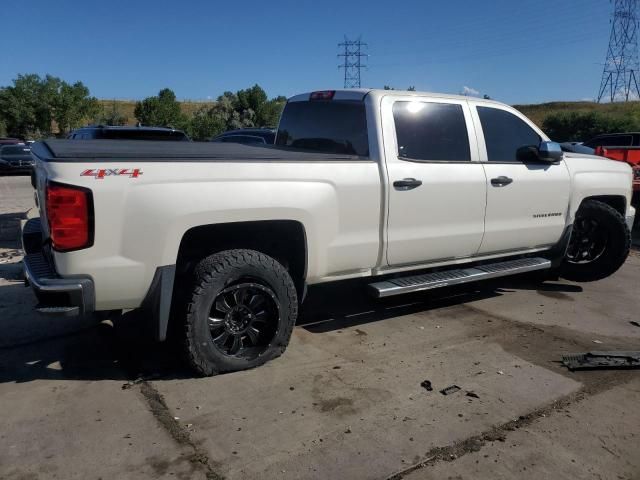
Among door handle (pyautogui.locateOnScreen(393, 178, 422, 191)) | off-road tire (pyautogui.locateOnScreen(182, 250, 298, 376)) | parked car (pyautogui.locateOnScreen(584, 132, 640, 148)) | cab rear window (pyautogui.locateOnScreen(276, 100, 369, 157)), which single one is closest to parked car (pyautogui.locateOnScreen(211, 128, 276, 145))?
cab rear window (pyautogui.locateOnScreen(276, 100, 369, 157))

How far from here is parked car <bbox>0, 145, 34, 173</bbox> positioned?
942 inches

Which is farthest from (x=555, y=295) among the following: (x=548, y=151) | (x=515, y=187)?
(x=548, y=151)

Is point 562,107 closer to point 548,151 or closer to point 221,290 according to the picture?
point 548,151

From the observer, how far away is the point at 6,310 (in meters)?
5.34

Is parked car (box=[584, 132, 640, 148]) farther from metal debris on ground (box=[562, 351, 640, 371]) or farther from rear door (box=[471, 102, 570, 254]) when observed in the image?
metal debris on ground (box=[562, 351, 640, 371])

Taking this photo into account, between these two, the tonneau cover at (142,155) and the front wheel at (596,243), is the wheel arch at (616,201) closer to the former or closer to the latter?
the front wheel at (596,243)

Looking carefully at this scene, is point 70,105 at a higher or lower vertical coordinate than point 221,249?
higher

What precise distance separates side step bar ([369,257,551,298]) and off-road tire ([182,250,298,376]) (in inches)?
31.9

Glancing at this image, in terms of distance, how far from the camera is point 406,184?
4.48 metres

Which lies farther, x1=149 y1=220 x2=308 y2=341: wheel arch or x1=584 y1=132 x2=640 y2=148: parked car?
x1=584 y1=132 x2=640 y2=148: parked car

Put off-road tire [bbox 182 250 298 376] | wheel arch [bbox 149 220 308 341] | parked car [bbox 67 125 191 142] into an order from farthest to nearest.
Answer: parked car [bbox 67 125 191 142] < off-road tire [bbox 182 250 298 376] < wheel arch [bbox 149 220 308 341]

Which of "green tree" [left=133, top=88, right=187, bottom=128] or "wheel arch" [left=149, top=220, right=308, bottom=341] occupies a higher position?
"green tree" [left=133, top=88, right=187, bottom=128]

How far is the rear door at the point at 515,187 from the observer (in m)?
5.19

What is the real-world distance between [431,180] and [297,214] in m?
1.30
